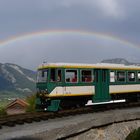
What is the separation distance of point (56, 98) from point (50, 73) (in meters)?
1.54

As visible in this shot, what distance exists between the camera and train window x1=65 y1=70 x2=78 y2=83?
23.4 metres

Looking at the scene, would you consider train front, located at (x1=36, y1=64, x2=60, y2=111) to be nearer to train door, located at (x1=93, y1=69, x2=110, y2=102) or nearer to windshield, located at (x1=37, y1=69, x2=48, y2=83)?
windshield, located at (x1=37, y1=69, x2=48, y2=83)

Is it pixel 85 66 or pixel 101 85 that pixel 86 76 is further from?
pixel 101 85

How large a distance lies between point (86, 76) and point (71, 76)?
1358 millimetres

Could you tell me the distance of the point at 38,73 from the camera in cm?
2477

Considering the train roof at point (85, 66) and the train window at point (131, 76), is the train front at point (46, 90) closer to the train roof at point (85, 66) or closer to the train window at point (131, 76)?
the train roof at point (85, 66)

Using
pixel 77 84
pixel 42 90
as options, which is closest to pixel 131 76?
pixel 77 84

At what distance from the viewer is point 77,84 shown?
23.8m

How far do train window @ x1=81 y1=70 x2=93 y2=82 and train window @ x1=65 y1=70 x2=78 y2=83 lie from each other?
2.13 feet

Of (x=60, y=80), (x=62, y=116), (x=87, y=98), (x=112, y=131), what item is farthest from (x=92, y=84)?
(x=112, y=131)

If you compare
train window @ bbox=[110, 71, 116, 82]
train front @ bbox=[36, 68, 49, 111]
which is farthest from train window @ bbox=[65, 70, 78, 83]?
train window @ bbox=[110, 71, 116, 82]

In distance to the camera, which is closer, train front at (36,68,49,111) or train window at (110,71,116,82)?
train front at (36,68,49,111)

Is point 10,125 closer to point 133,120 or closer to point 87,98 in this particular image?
point 133,120

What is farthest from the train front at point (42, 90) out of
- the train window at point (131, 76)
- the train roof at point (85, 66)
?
the train window at point (131, 76)
